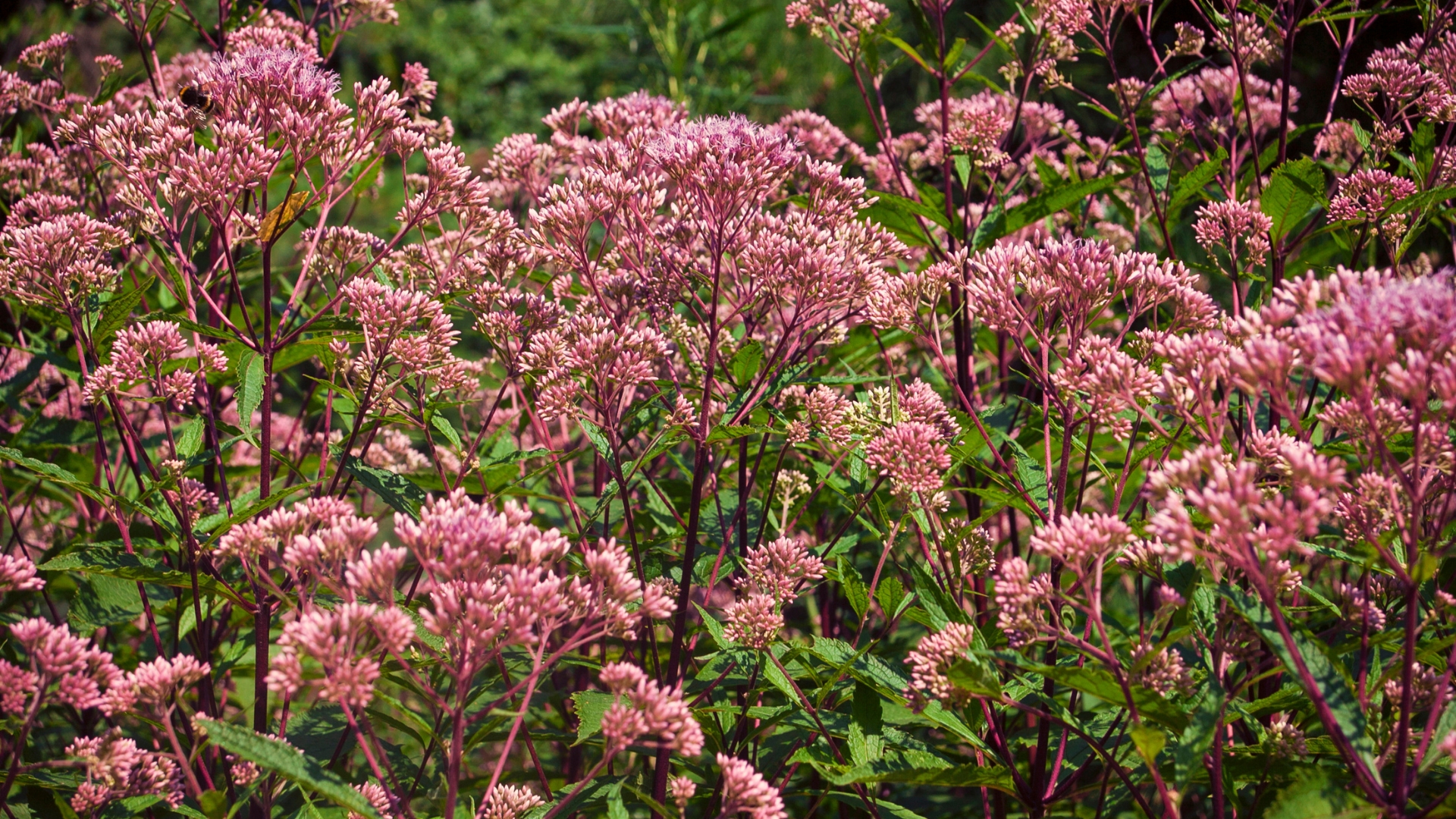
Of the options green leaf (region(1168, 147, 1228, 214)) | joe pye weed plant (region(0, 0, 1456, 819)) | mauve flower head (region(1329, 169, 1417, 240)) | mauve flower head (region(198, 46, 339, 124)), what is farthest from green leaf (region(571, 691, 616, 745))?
mauve flower head (region(1329, 169, 1417, 240))

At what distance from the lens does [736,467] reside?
10.1 ft

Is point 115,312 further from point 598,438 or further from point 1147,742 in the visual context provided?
point 1147,742

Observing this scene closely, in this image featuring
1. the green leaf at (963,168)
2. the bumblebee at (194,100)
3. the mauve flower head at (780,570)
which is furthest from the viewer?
the green leaf at (963,168)

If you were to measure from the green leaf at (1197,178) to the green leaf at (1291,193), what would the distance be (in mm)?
151

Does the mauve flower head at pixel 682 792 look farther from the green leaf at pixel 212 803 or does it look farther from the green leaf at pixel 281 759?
the green leaf at pixel 212 803

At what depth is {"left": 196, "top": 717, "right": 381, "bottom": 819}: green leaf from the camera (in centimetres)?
152

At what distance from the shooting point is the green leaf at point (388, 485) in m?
2.32

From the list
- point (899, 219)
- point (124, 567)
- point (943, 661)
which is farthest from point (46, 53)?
point (943, 661)

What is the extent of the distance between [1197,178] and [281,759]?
254cm

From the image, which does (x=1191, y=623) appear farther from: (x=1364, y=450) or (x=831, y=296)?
(x=831, y=296)

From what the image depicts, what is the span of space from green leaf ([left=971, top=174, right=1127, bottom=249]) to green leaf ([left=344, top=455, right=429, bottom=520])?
1.69m

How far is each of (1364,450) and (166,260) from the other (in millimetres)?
2685

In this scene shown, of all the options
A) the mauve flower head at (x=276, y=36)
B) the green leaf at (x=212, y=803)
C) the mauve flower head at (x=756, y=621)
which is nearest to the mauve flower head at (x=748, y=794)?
the mauve flower head at (x=756, y=621)

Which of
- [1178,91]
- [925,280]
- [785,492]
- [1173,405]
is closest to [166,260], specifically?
[785,492]
